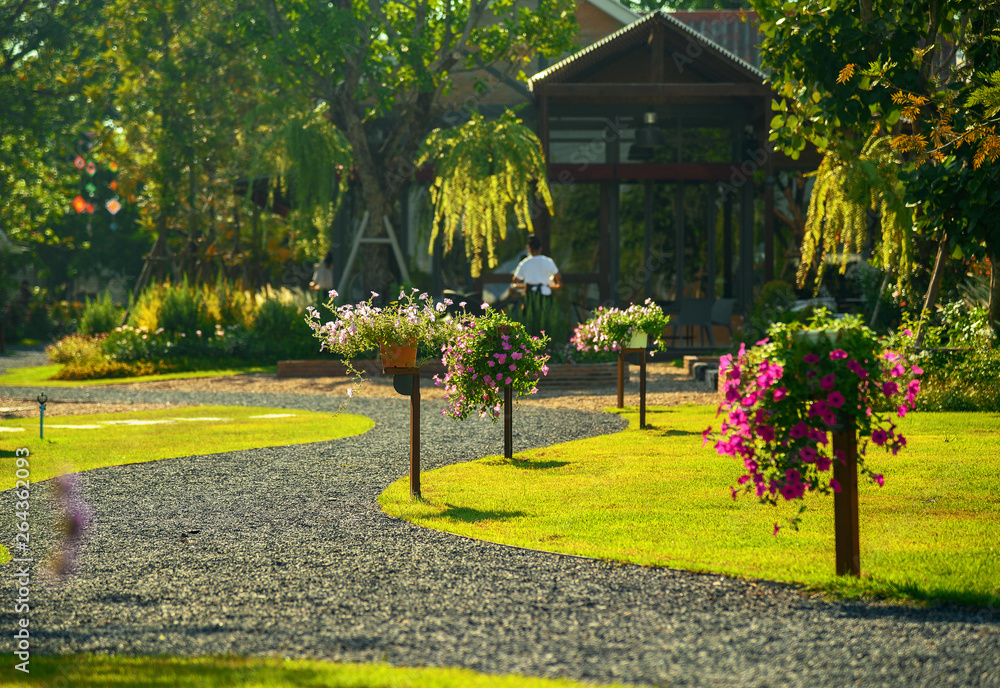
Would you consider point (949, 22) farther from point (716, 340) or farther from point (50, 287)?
point (50, 287)

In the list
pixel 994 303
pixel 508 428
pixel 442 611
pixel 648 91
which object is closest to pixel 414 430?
pixel 508 428

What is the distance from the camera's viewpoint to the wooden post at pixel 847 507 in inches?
187

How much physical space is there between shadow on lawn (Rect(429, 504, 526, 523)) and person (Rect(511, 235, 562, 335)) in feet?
32.3

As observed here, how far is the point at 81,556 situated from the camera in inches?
215

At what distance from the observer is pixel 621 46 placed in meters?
20.9

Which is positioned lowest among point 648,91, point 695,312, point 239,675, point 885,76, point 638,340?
point 239,675

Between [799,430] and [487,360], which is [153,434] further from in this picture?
[799,430]

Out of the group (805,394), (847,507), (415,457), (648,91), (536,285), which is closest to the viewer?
(805,394)

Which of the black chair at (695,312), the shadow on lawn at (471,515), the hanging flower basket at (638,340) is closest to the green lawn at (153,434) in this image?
the hanging flower basket at (638,340)

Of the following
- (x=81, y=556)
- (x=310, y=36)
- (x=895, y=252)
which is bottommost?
(x=81, y=556)

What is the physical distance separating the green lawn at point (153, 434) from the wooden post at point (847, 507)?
19.8 ft

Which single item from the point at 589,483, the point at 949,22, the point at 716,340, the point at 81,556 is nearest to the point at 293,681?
the point at 81,556

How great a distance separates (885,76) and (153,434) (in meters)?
8.00

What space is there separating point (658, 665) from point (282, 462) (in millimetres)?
5546
